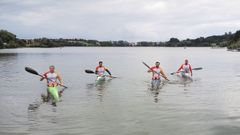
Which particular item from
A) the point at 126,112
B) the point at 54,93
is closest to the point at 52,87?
the point at 54,93

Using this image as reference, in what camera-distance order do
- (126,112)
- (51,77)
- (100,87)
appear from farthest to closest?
1. (100,87)
2. (51,77)
3. (126,112)

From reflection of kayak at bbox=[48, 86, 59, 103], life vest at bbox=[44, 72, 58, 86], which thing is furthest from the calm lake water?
life vest at bbox=[44, 72, 58, 86]

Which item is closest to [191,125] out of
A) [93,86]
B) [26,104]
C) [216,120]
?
[216,120]

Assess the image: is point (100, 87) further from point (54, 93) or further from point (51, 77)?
point (54, 93)

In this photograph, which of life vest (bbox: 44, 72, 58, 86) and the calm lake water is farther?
life vest (bbox: 44, 72, 58, 86)

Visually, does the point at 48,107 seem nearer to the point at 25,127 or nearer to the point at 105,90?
the point at 25,127

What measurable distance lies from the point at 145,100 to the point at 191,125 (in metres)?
8.16

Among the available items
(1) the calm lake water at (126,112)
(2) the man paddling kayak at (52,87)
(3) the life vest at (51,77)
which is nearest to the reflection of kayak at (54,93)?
(2) the man paddling kayak at (52,87)

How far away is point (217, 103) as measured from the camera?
2488 centimetres

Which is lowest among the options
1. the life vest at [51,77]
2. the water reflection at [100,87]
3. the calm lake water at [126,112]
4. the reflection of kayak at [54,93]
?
the water reflection at [100,87]

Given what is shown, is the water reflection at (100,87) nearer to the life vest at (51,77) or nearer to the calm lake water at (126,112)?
the calm lake water at (126,112)

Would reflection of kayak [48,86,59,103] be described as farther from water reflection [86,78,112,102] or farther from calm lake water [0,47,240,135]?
water reflection [86,78,112,102]

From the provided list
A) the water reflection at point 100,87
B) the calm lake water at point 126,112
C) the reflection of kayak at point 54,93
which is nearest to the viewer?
the calm lake water at point 126,112

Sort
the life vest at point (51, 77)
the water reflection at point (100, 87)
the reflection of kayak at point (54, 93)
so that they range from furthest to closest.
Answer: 1. the water reflection at point (100, 87)
2. the life vest at point (51, 77)
3. the reflection of kayak at point (54, 93)
